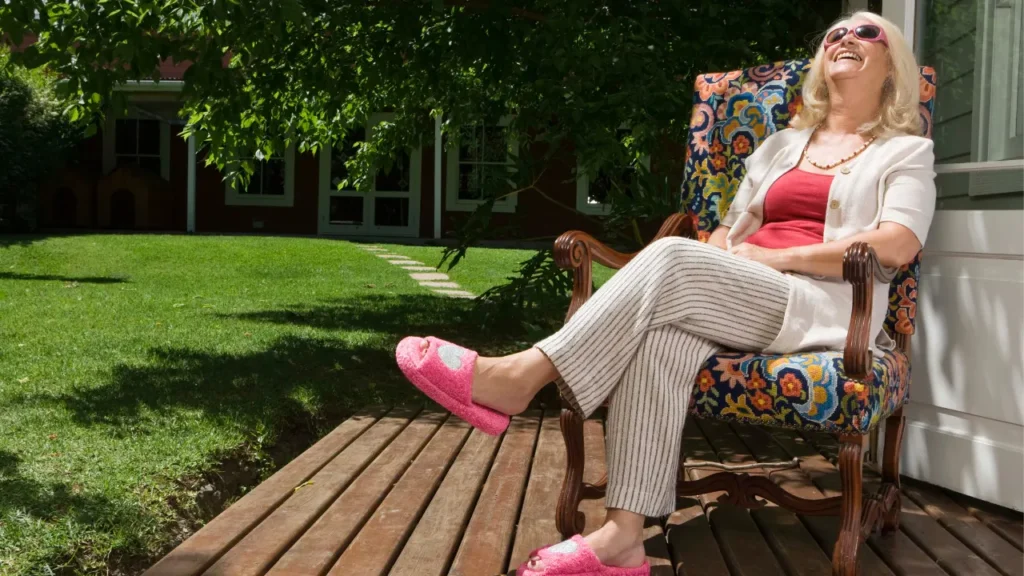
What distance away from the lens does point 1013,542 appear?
8.40 ft

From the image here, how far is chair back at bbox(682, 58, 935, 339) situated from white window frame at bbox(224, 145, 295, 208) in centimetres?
1355

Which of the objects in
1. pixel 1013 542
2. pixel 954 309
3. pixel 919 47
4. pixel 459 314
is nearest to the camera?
pixel 1013 542

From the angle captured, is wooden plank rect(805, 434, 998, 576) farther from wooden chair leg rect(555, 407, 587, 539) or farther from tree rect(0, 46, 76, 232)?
tree rect(0, 46, 76, 232)

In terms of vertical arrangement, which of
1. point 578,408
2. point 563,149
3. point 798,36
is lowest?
point 578,408

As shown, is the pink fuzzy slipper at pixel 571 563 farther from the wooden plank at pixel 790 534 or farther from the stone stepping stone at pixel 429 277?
the stone stepping stone at pixel 429 277

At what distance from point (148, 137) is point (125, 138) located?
1.12 feet

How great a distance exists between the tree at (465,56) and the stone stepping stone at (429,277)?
326 centimetres

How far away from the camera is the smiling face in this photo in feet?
8.65

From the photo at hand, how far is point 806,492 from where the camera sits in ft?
9.65

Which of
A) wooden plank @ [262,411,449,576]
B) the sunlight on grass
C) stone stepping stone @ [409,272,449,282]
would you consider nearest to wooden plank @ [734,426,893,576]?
wooden plank @ [262,411,449,576]

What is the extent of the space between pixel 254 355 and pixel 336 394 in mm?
903

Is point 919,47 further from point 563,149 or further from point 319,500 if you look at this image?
point 319,500

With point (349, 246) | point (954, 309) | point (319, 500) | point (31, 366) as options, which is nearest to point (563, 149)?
point (954, 309)

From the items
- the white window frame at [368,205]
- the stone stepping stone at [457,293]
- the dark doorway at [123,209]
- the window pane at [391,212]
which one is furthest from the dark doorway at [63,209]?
the stone stepping stone at [457,293]
